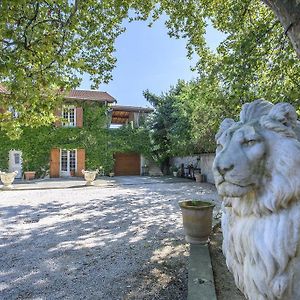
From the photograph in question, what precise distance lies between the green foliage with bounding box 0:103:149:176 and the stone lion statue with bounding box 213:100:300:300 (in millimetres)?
22890

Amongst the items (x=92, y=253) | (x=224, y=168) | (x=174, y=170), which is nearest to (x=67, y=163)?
(x=174, y=170)

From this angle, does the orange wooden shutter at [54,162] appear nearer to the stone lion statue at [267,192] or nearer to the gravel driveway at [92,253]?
the gravel driveway at [92,253]

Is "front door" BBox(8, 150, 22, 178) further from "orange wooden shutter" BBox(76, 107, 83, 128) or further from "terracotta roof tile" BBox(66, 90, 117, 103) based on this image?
"terracotta roof tile" BBox(66, 90, 117, 103)

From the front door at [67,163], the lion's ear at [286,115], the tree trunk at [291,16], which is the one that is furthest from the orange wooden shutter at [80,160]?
the lion's ear at [286,115]

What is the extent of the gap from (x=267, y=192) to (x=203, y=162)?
1784 centimetres

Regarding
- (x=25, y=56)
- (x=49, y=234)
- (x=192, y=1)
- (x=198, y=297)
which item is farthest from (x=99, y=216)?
(x=192, y=1)

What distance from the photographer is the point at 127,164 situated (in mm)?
26703

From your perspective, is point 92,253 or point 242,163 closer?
point 242,163

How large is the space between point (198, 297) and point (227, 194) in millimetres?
2034

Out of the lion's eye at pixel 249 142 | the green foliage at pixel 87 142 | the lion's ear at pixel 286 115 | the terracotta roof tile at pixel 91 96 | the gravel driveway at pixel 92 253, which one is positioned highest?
the terracotta roof tile at pixel 91 96

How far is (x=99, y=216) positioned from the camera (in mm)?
8492

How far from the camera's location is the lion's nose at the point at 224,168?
1.62 m

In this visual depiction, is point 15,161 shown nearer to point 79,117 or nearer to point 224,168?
point 79,117

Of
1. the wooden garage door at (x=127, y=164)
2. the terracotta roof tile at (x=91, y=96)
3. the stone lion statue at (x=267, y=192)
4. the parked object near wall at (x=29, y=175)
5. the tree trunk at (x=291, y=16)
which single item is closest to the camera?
the stone lion statue at (x=267, y=192)
